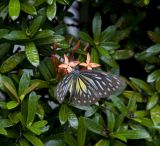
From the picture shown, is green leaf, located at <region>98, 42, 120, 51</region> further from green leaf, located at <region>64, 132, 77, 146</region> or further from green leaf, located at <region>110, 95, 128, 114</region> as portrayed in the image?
green leaf, located at <region>64, 132, 77, 146</region>

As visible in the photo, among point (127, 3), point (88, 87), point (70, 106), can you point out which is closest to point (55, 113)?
point (70, 106)

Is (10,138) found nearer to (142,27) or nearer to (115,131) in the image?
(115,131)

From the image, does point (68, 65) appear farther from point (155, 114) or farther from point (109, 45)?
point (155, 114)

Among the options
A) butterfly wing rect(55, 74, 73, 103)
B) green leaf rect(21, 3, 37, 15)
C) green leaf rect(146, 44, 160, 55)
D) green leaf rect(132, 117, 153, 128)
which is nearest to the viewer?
butterfly wing rect(55, 74, 73, 103)

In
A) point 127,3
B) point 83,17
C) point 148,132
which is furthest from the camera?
point 83,17

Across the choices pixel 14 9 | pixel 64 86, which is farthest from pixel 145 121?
pixel 14 9

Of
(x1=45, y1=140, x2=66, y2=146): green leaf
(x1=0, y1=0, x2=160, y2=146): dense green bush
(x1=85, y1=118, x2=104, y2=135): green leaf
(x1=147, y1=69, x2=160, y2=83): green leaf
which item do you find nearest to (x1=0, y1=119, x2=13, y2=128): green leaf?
(x1=0, y1=0, x2=160, y2=146): dense green bush
